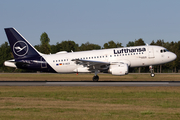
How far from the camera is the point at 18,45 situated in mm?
41438

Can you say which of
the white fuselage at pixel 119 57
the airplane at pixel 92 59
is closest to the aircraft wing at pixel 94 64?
the airplane at pixel 92 59

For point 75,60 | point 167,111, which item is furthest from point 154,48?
point 167,111

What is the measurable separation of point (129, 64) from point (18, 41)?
17.6 m

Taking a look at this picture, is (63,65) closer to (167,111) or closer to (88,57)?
(88,57)

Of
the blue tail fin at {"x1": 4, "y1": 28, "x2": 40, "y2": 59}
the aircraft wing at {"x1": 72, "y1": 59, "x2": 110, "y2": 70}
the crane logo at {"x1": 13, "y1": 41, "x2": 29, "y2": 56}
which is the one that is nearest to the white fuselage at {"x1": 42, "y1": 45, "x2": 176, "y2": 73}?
the aircraft wing at {"x1": 72, "y1": 59, "x2": 110, "y2": 70}

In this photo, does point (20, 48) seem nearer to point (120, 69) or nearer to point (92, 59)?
point (92, 59)

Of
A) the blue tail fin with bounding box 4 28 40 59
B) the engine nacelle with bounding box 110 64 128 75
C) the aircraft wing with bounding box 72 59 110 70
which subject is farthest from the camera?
the blue tail fin with bounding box 4 28 40 59

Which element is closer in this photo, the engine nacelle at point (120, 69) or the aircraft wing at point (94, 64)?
the engine nacelle at point (120, 69)

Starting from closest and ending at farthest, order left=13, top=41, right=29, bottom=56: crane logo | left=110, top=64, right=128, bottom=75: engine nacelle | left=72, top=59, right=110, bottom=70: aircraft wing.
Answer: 1. left=110, top=64, right=128, bottom=75: engine nacelle
2. left=72, top=59, right=110, bottom=70: aircraft wing
3. left=13, top=41, right=29, bottom=56: crane logo

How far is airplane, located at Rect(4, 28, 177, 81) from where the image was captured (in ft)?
128

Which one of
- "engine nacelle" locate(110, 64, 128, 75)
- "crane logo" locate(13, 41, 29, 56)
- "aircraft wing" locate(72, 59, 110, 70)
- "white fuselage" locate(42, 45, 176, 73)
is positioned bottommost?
"engine nacelle" locate(110, 64, 128, 75)

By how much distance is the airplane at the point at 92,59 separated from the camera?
3897cm

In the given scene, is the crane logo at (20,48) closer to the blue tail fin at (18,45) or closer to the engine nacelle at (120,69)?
the blue tail fin at (18,45)

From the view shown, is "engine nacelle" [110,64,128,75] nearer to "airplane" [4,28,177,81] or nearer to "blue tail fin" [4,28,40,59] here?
"airplane" [4,28,177,81]
